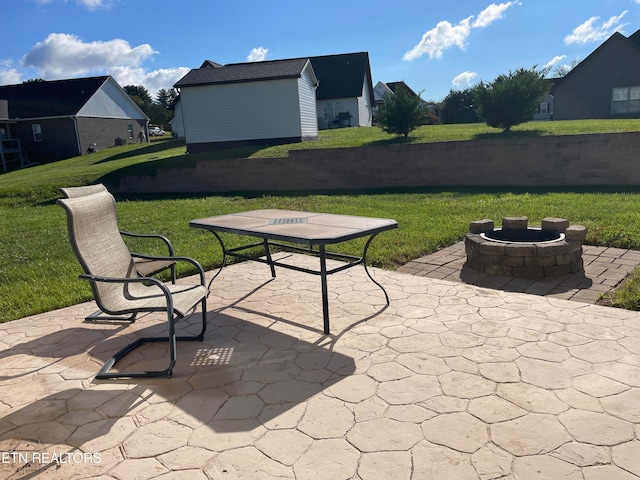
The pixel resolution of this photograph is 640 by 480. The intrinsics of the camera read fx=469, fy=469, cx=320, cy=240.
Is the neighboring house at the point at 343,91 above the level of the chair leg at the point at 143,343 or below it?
above

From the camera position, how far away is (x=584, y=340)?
11.8 feet

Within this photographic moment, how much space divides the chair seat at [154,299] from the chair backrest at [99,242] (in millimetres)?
52

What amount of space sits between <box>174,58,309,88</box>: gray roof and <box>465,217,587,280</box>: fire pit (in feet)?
53.1

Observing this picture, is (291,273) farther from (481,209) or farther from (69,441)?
(481,209)

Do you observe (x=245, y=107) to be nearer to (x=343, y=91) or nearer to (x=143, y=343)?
(x=343, y=91)

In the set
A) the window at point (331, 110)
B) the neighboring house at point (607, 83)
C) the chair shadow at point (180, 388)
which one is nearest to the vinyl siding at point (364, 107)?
the window at point (331, 110)

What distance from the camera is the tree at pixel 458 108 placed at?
36.8m

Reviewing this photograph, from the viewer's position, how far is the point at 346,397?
3.00 metres

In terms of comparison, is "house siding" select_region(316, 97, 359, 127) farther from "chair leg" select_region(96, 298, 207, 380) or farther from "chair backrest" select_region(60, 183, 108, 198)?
"chair leg" select_region(96, 298, 207, 380)

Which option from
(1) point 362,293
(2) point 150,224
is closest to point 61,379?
(1) point 362,293

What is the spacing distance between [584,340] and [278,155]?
1381cm

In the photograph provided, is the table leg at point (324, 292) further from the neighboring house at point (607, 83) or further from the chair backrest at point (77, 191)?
the neighboring house at point (607, 83)

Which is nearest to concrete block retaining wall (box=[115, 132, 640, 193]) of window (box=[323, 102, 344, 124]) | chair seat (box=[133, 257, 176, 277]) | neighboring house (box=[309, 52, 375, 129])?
chair seat (box=[133, 257, 176, 277])

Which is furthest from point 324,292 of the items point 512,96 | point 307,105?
point 307,105
